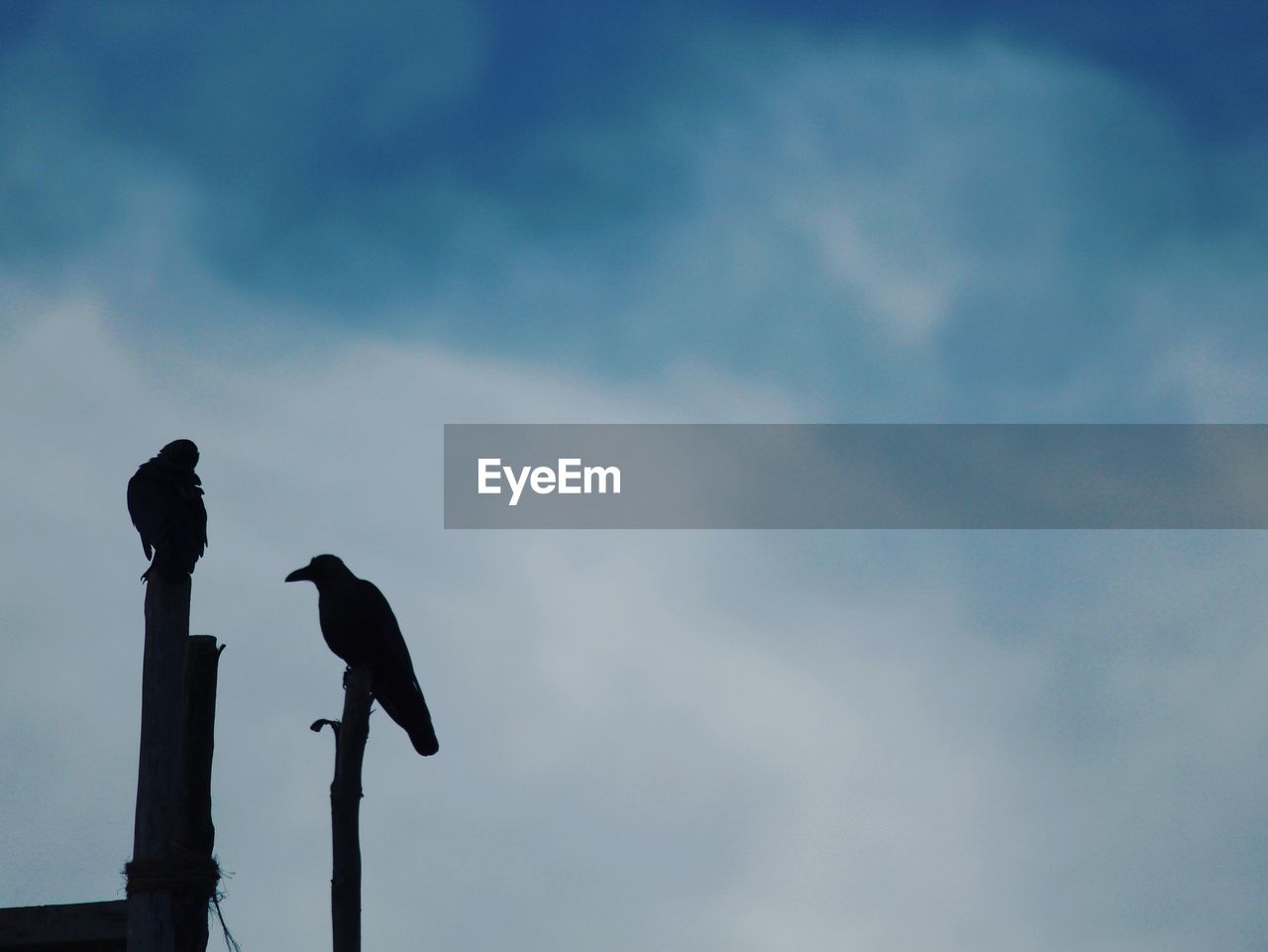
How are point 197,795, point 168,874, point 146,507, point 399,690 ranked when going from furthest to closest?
point 399,690 → point 146,507 → point 197,795 → point 168,874

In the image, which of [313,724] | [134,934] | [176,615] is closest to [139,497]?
[176,615]

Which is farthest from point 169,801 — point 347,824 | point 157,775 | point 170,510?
point 170,510

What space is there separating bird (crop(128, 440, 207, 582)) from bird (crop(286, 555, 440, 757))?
1.52 metres

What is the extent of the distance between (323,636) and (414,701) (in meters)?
1.06

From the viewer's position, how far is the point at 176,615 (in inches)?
282

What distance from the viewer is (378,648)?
28.4ft

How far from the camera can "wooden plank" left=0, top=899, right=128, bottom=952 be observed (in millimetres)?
7941

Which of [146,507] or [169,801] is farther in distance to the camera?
[146,507]

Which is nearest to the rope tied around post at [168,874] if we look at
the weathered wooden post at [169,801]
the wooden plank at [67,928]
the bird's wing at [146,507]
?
the weathered wooden post at [169,801]

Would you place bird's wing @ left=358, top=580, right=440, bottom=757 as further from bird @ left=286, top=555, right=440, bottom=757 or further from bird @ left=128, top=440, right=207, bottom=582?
bird @ left=128, top=440, right=207, bottom=582

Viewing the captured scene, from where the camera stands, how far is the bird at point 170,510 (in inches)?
285

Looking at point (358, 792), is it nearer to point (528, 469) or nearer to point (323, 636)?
point (323, 636)

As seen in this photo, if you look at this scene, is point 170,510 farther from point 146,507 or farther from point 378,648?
point 378,648

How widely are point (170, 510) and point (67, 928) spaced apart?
2.65m
